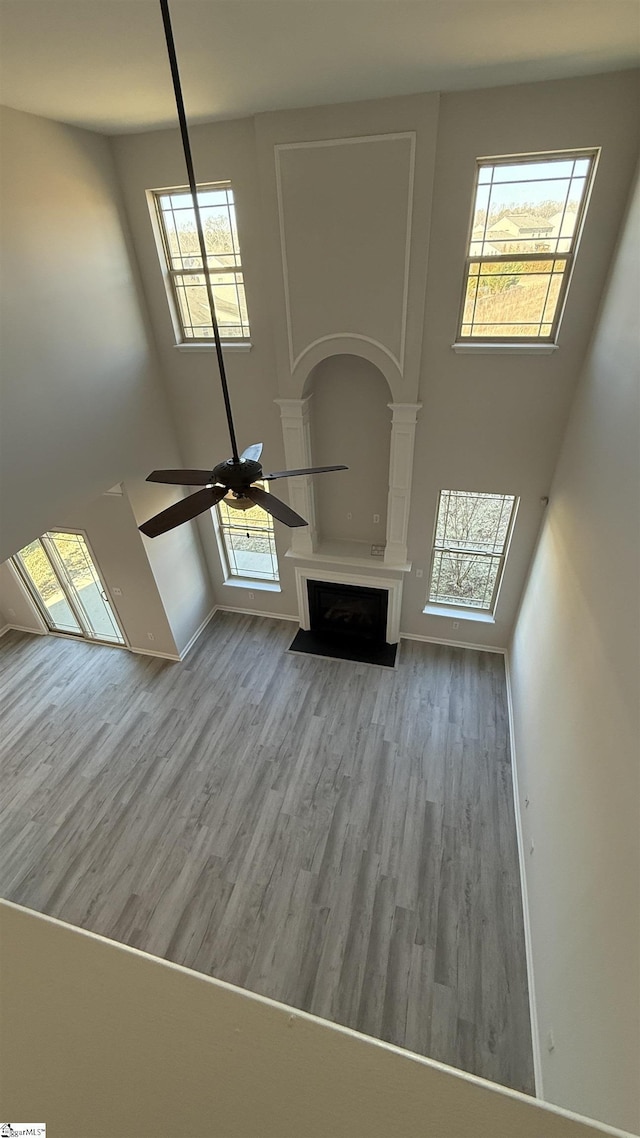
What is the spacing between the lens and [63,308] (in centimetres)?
393

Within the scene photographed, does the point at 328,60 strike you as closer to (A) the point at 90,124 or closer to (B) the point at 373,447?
(A) the point at 90,124

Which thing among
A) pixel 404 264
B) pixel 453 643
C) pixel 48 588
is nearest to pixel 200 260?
pixel 404 264

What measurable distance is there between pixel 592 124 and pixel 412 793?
5744 millimetres

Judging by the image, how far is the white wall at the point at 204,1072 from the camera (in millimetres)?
651

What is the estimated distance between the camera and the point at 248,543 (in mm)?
6551

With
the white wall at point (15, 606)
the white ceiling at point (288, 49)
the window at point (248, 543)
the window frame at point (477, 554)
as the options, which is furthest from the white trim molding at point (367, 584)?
the white ceiling at point (288, 49)

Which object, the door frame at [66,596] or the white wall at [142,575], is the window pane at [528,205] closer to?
the white wall at [142,575]

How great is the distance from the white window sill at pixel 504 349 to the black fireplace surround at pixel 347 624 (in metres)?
2.91

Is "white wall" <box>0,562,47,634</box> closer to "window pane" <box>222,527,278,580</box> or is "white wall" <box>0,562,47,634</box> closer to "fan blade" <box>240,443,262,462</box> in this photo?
"window pane" <box>222,527,278,580</box>

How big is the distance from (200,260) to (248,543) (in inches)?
131

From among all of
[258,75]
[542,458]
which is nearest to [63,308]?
[258,75]

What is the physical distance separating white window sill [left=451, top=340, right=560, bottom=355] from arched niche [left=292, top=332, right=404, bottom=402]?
60 centimetres

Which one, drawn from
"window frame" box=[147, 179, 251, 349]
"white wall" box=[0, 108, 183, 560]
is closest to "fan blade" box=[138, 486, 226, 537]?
"white wall" box=[0, 108, 183, 560]

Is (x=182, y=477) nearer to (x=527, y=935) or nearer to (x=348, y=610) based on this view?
(x=348, y=610)
